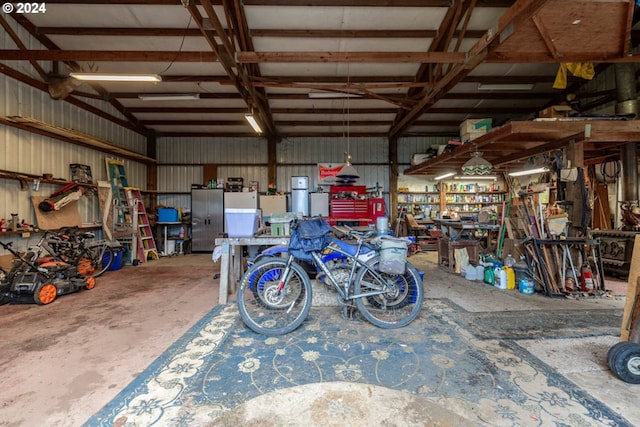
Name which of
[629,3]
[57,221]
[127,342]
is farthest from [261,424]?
[57,221]

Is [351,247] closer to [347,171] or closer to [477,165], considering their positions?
[347,171]

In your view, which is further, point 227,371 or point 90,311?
point 90,311

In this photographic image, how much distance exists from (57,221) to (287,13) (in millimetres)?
5969

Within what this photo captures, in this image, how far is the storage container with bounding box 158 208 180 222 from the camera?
8625 millimetres

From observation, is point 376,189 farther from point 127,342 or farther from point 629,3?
point 127,342

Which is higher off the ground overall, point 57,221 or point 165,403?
point 57,221

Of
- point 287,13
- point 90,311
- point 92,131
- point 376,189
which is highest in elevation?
point 287,13

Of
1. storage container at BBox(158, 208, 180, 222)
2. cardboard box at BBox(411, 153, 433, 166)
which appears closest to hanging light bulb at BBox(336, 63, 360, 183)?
cardboard box at BBox(411, 153, 433, 166)

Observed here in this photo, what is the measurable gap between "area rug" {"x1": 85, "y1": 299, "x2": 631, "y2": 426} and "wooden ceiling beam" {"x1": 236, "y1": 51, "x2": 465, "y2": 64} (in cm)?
424

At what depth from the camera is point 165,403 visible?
1.79 meters

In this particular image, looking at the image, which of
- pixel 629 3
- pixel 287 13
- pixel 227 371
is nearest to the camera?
pixel 227 371

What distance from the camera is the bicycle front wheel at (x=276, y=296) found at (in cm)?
283

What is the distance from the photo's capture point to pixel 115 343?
106 inches

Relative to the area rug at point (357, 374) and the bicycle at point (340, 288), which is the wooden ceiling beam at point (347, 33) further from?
the area rug at point (357, 374)
